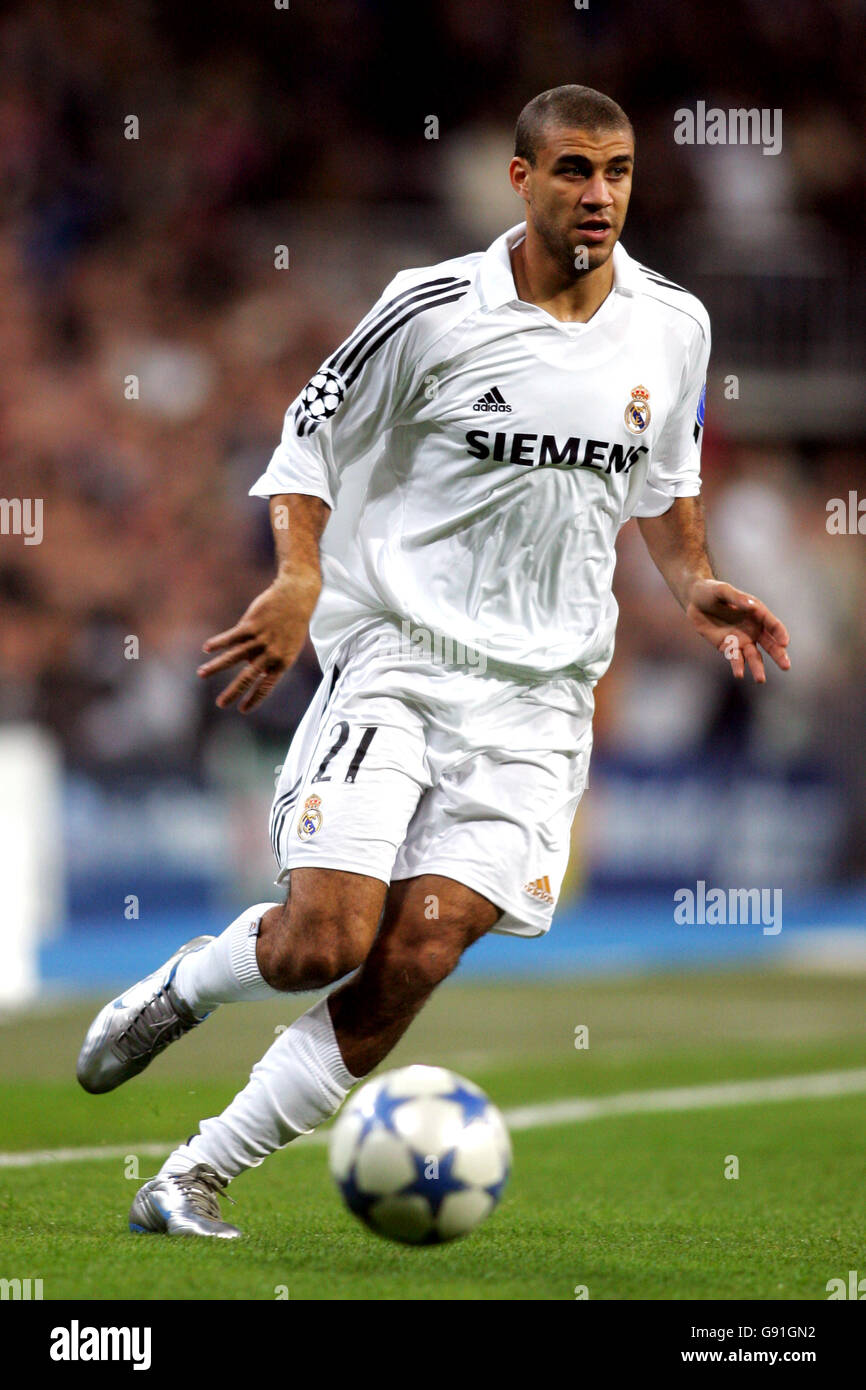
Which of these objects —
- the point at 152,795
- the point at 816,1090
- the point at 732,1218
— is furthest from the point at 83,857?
the point at 732,1218

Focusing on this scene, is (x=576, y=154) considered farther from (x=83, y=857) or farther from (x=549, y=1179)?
(x=83, y=857)

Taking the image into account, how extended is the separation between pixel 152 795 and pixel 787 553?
22.9 ft

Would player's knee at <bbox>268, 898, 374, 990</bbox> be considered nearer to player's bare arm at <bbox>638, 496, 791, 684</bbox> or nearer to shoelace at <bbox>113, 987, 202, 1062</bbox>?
shoelace at <bbox>113, 987, 202, 1062</bbox>

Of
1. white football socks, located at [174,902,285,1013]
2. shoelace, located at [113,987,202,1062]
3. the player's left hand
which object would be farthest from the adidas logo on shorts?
shoelace, located at [113,987,202,1062]

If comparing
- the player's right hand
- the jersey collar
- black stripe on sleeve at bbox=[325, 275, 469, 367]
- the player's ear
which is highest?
the player's ear

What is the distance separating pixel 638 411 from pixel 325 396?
788 millimetres

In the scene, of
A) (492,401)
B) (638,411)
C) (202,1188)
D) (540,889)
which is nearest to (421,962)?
(540,889)

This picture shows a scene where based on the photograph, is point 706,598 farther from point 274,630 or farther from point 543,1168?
point 543,1168

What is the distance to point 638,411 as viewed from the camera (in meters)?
4.78

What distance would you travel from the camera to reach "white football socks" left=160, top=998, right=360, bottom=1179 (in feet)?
14.8

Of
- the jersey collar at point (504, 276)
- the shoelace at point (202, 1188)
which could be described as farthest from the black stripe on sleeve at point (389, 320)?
the shoelace at point (202, 1188)

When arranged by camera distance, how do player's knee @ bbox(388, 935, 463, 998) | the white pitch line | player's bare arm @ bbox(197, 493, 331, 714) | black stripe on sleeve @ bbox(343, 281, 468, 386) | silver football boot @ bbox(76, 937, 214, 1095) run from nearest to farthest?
player's bare arm @ bbox(197, 493, 331, 714), player's knee @ bbox(388, 935, 463, 998), black stripe on sleeve @ bbox(343, 281, 468, 386), silver football boot @ bbox(76, 937, 214, 1095), the white pitch line

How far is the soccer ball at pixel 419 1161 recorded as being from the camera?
3996 millimetres

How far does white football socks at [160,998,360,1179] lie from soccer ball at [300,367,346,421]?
4.66 ft
